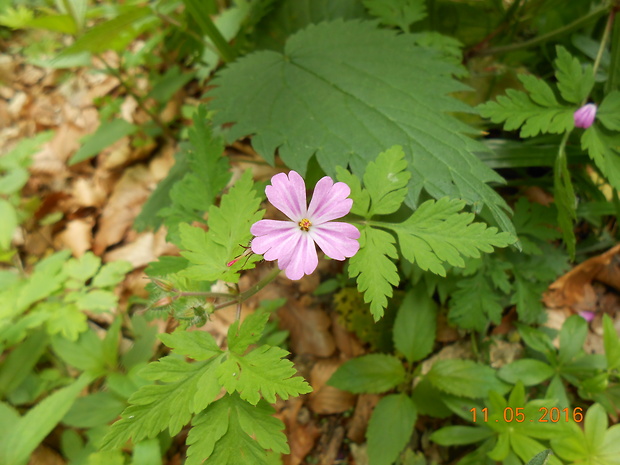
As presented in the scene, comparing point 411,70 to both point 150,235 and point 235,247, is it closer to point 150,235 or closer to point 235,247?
point 235,247

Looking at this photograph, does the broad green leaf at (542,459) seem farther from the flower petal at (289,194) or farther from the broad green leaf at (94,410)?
the broad green leaf at (94,410)

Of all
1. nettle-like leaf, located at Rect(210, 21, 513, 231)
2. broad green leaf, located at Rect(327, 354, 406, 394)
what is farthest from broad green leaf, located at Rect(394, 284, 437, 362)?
nettle-like leaf, located at Rect(210, 21, 513, 231)

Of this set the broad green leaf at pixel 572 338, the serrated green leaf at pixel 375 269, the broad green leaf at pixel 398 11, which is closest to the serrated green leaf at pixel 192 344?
the serrated green leaf at pixel 375 269

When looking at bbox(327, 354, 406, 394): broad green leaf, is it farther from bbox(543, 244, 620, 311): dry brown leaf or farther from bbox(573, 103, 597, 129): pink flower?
bbox(573, 103, 597, 129): pink flower

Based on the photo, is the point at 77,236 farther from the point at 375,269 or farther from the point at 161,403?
the point at 375,269

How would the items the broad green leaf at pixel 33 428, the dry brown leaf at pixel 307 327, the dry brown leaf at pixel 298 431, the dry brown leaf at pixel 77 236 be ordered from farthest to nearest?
1. the dry brown leaf at pixel 77 236
2. the dry brown leaf at pixel 307 327
3. the dry brown leaf at pixel 298 431
4. the broad green leaf at pixel 33 428

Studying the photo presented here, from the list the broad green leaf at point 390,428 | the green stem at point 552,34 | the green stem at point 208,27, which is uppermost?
the green stem at point 208,27
